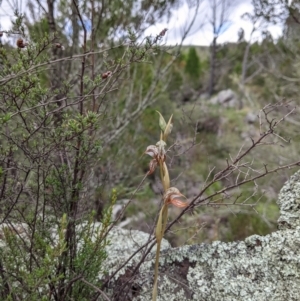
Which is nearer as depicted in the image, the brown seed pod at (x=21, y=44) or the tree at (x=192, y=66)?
the brown seed pod at (x=21, y=44)

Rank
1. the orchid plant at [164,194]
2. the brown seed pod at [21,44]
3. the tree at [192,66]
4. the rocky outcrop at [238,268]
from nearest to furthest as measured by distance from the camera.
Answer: the orchid plant at [164,194]
the brown seed pod at [21,44]
the rocky outcrop at [238,268]
the tree at [192,66]

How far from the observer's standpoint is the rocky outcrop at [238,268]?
1.47 meters

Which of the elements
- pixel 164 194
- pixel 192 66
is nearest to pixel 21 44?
pixel 164 194

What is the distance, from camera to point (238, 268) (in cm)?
153

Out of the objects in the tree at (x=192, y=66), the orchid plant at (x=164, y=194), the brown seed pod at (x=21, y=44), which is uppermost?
the tree at (x=192, y=66)

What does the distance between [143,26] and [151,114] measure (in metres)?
4.18

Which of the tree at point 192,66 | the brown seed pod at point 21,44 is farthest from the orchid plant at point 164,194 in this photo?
the tree at point 192,66

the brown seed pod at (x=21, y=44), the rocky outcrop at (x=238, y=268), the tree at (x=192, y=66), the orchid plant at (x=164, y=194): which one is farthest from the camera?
the tree at (x=192, y=66)

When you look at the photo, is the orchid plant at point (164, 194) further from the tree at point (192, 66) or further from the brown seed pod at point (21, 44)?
the tree at point (192, 66)

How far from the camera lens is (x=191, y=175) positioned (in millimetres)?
9375

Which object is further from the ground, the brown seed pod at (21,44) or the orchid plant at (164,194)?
the brown seed pod at (21,44)

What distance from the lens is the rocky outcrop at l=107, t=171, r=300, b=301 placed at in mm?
1469

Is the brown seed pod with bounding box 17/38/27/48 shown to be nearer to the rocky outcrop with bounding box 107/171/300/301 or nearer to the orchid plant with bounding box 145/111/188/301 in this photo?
the orchid plant with bounding box 145/111/188/301

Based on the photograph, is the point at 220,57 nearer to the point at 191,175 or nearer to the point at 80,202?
the point at 191,175
